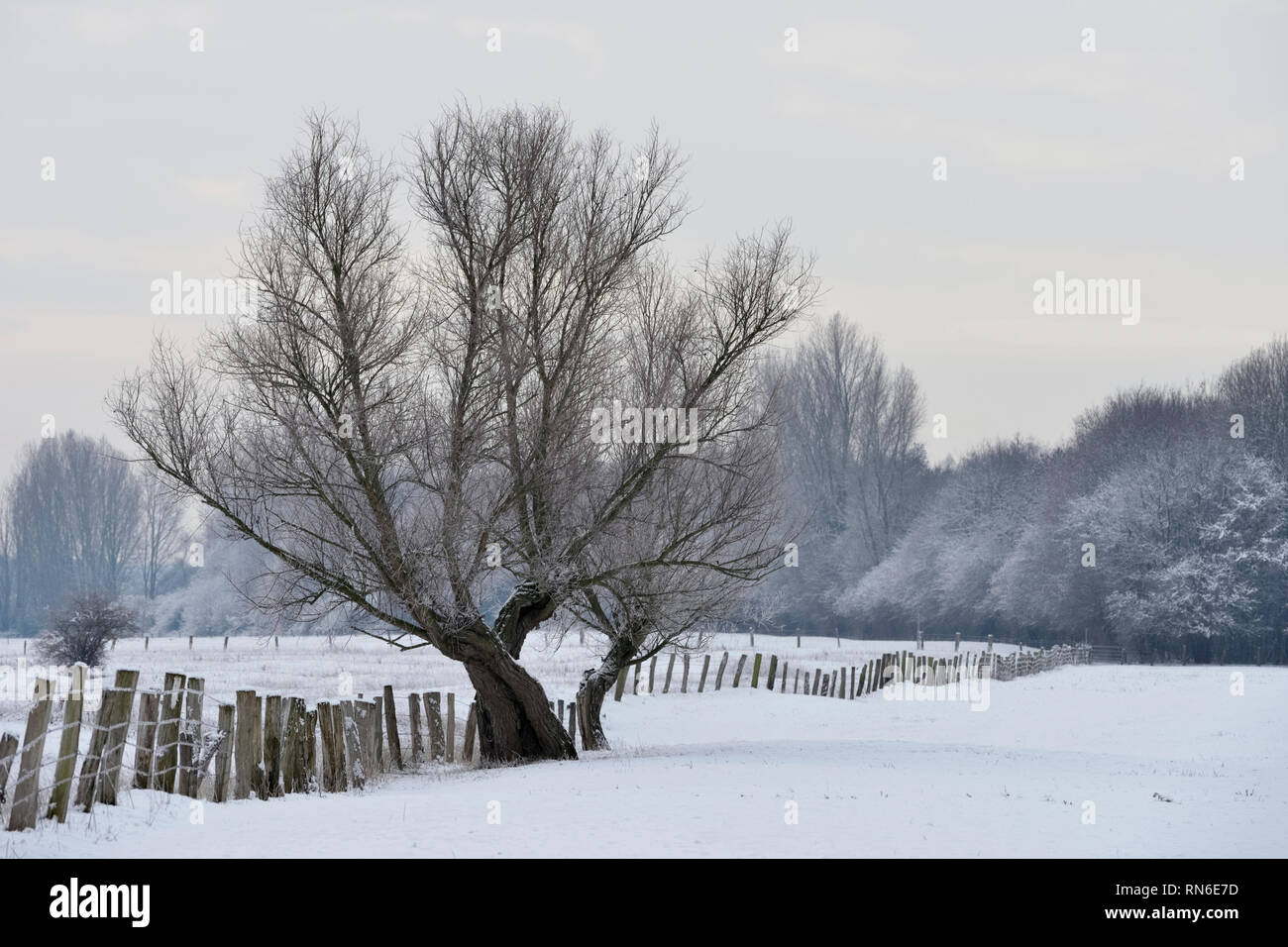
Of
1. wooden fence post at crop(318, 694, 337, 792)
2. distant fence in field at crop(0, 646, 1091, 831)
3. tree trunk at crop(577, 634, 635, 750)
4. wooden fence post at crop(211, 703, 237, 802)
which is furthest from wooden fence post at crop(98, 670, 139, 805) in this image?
tree trunk at crop(577, 634, 635, 750)

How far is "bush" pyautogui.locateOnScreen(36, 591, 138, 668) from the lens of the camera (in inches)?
1496

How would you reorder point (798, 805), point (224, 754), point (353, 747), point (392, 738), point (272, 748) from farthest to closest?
point (392, 738) → point (353, 747) → point (272, 748) → point (224, 754) → point (798, 805)

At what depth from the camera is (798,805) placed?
1259 centimetres

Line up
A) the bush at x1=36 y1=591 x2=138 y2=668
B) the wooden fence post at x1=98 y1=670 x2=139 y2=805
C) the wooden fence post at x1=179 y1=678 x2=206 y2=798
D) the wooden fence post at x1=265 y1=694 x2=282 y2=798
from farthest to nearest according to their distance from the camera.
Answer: the bush at x1=36 y1=591 x2=138 y2=668 → the wooden fence post at x1=265 y1=694 x2=282 y2=798 → the wooden fence post at x1=179 y1=678 x2=206 y2=798 → the wooden fence post at x1=98 y1=670 x2=139 y2=805

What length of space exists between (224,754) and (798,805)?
19.4 feet

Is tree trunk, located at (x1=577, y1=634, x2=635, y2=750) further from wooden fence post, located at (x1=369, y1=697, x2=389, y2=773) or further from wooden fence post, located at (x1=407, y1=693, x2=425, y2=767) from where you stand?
wooden fence post, located at (x1=369, y1=697, x2=389, y2=773)

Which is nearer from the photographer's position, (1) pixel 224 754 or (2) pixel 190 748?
(2) pixel 190 748

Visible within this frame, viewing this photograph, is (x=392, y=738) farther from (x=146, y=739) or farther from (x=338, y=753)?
(x=146, y=739)

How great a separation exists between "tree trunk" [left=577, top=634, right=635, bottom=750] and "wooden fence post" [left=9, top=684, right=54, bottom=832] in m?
12.3

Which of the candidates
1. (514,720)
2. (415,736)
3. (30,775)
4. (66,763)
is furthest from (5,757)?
(514,720)

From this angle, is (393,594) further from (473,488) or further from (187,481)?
(187,481)
